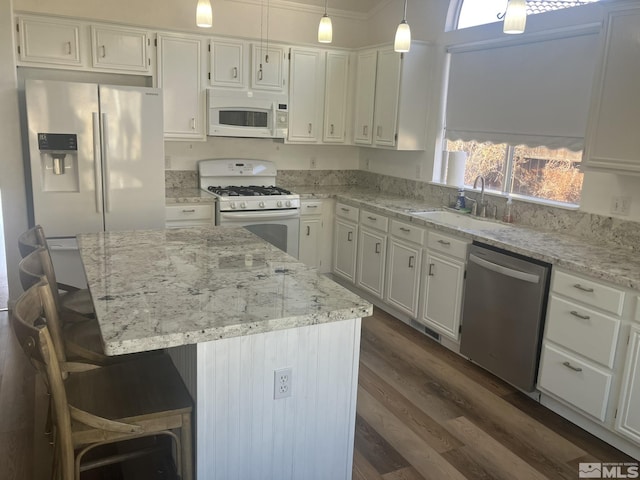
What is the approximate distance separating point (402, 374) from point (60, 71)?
3.67 metres

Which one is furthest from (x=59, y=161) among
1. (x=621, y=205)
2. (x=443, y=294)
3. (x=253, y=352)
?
(x=621, y=205)

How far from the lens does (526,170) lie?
409cm

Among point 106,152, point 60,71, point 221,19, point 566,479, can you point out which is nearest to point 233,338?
point 566,479

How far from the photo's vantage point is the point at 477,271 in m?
3.59

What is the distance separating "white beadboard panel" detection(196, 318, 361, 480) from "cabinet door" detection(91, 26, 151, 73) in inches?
136

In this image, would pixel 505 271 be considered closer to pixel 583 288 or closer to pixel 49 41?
pixel 583 288

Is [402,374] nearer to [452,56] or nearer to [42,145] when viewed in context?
[452,56]

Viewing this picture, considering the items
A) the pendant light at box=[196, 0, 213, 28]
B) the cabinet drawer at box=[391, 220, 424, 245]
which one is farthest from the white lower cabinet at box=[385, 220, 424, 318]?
the pendant light at box=[196, 0, 213, 28]

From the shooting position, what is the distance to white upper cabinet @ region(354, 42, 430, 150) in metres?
4.74

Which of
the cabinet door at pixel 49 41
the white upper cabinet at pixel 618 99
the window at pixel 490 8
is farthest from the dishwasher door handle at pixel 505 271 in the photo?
the cabinet door at pixel 49 41

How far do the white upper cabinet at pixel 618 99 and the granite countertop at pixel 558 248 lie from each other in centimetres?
51

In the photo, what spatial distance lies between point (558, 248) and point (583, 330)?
1.80ft

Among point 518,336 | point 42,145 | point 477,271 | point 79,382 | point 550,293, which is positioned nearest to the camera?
Result: point 79,382

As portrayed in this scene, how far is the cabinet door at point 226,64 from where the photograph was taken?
15.7 feet
